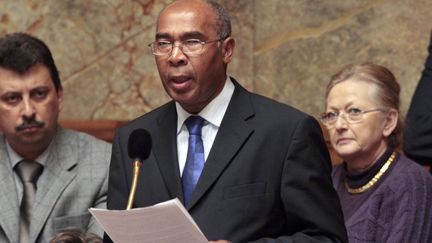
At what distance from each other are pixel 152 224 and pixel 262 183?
0.38 meters

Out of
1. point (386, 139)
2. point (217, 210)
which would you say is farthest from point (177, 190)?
point (386, 139)

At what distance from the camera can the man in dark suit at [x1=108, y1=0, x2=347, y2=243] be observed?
2.87 m

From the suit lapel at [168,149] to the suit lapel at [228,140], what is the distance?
0.28 ft

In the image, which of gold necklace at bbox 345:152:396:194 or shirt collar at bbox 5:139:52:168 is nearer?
gold necklace at bbox 345:152:396:194

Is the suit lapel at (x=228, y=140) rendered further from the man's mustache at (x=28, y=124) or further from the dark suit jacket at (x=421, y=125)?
the man's mustache at (x=28, y=124)

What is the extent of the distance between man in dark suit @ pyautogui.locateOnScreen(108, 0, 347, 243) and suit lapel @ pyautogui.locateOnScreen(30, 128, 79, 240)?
873 mm

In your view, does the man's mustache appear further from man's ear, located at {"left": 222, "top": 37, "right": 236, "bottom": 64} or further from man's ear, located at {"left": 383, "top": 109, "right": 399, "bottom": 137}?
man's ear, located at {"left": 383, "top": 109, "right": 399, "bottom": 137}

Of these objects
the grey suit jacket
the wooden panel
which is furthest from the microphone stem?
the wooden panel

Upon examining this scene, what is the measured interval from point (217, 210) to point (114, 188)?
39 cm

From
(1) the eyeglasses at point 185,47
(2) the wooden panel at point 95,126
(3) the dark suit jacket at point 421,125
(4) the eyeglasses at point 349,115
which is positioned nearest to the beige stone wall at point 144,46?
(2) the wooden panel at point 95,126

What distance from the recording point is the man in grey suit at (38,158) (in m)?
3.91

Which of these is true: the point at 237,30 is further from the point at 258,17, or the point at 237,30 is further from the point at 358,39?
the point at 358,39

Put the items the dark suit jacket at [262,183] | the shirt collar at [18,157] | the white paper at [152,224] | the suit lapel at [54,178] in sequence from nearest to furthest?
1. the white paper at [152,224]
2. the dark suit jacket at [262,183]
3. the suit lapel at [54,178]
4. the shirt collar at [18,157]

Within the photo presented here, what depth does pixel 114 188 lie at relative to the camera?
3119mm
